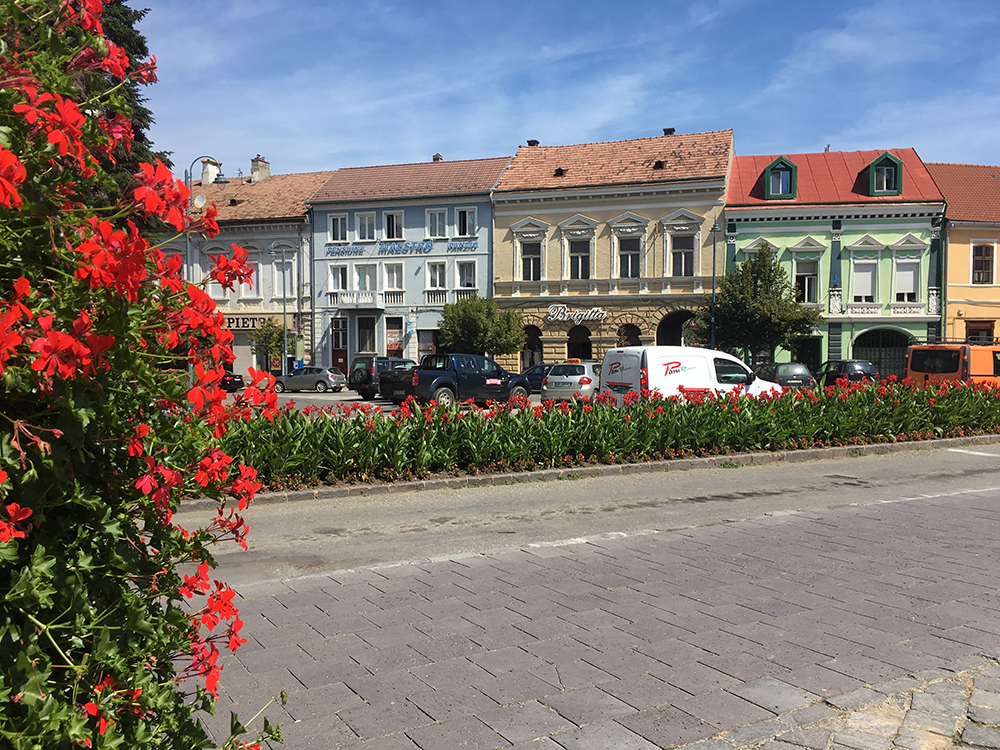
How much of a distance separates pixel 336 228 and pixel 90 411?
46804 mm

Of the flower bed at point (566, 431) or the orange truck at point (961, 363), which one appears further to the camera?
the orange truck at point (961, 363)

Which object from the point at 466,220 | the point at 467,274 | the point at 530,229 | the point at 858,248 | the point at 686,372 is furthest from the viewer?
the point at 467,274

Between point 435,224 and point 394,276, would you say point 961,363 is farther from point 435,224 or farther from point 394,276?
point 394,276

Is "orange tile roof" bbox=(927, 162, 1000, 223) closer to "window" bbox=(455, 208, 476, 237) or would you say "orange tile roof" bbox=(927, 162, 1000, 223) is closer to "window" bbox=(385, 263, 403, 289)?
"window" bbox=(455, 208, 476, 237)

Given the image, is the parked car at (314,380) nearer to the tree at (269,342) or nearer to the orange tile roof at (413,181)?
the tree at (269,342)

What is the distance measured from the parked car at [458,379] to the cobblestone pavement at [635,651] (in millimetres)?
19527

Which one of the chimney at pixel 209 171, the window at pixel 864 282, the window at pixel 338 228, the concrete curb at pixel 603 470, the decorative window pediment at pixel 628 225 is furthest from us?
the chimney at pixel 209 171

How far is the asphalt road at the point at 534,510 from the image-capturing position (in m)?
7.37

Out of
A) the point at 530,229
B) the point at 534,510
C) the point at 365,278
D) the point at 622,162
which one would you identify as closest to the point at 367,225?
the point at 365,278

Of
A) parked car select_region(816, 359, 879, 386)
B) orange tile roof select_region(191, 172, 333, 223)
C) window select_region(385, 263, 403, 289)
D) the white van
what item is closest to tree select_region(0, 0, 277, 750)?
the white van

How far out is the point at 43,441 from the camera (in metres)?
1.64

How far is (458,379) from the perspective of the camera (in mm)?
26953

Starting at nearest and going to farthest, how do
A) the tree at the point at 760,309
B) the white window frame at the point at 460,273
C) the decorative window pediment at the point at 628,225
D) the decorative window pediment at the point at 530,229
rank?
the tree at the point at 760,309 → the decorative window pediment at the point at 628,225 → the decorative window pediment at the point at 530,229 → the white window frame at the point at 460,273

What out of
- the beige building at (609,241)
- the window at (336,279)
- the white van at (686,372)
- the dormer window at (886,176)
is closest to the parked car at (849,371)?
the beige building at (609,241)
